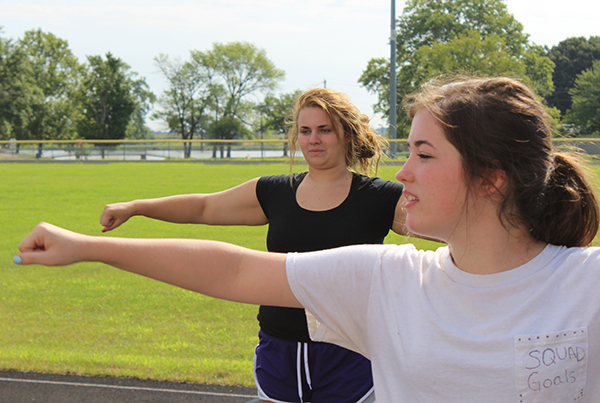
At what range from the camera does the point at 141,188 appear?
1872cm

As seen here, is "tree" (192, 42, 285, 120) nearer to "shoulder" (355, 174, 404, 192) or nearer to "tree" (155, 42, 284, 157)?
"tree" (155, 42, 284, 157)

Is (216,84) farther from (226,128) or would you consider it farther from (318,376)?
(318,376)

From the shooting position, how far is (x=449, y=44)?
164ft

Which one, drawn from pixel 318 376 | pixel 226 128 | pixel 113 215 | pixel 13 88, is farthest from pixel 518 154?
pixel 226 128

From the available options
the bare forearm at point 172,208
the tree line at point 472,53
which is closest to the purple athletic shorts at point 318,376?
the bare forearm at point 172,208

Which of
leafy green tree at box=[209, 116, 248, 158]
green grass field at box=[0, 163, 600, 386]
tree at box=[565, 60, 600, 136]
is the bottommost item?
green grass field at box=[0, 163, 600, 386]

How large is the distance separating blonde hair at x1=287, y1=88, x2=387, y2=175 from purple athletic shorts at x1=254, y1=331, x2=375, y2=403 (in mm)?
1027

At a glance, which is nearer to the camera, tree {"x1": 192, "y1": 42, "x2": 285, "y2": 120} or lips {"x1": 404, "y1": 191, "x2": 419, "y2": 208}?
lips {"x1": 404, "y1": 191, "x2": 419, "y2": 208}

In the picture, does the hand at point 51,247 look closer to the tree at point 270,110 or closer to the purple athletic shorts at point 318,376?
the purple athletic shorts at point 318,376

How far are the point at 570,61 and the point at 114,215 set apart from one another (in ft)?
255

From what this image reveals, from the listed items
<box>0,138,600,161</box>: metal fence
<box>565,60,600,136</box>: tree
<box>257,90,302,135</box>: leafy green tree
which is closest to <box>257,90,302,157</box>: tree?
<box>257,90,302,135</box>: leafy green tree

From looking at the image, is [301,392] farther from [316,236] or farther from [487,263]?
[487,263]

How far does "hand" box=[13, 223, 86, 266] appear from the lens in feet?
3.88

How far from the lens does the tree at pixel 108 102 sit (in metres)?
60.8
